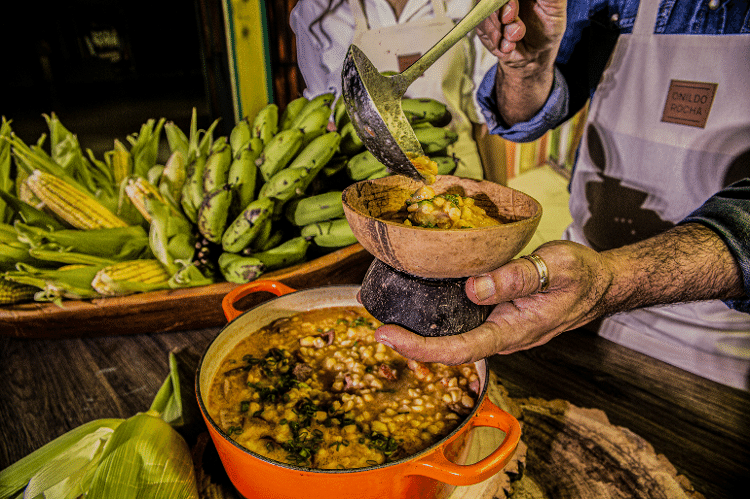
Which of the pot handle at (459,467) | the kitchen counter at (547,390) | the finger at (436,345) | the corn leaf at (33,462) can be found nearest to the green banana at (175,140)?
the kitchen counter at (547,390)

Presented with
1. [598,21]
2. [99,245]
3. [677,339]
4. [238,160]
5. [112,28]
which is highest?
[112,28]

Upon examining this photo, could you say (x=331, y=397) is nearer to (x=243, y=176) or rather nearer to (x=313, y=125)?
(x=243, y=176)

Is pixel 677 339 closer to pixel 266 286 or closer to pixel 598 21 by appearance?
pixel 598 21

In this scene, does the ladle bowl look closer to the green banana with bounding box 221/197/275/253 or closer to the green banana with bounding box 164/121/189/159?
the green banana with bounding box 221/197/275/253

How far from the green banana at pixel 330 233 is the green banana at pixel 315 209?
0.10ft

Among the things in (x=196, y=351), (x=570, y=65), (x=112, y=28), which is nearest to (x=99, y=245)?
(x=196, y=351)

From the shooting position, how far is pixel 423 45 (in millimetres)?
3189

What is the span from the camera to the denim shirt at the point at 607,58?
1219 millimetres

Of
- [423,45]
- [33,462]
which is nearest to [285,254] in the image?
[33,462]

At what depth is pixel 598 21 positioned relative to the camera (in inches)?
78.0

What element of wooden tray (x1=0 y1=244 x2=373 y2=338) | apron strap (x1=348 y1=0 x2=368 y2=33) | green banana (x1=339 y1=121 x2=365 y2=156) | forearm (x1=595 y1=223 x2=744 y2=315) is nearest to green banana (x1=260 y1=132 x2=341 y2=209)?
green banana (x1=339 y1=121 x2=365 y2=156)

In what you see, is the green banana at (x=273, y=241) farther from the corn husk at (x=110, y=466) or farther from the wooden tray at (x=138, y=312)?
the corn husk at (x=110, y=466)

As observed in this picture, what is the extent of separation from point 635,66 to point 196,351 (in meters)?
2.36

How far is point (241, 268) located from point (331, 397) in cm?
81
